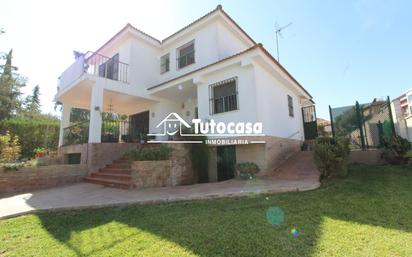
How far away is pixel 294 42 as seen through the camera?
1348 cm

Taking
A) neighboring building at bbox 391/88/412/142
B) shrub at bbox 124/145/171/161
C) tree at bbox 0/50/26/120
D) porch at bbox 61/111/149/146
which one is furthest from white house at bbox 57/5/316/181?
tree at bbox 0/50/26/120

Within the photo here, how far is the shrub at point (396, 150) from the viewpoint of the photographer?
7931mm

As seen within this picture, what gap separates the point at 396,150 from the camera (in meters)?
8.05

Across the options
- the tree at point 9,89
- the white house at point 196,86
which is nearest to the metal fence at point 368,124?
the white house at point 196,86

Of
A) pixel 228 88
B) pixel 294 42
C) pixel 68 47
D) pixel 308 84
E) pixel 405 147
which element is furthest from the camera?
pixel 308 84

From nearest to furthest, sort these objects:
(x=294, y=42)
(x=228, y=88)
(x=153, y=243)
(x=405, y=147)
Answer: (x=153, y=243), (x=405, y=147), (x=228, y=88), (x=294, y=42)

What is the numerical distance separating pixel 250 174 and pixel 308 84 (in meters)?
9.82

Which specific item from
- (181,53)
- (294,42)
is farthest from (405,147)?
(181,53)

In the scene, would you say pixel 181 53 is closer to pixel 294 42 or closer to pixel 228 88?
pixel 228 88

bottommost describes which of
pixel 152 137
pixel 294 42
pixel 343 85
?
pixel 152 137

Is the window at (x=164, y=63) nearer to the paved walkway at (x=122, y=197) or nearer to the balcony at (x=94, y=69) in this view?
the balcony at (x=94, y=69)

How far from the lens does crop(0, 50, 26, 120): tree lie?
26970 millimetres

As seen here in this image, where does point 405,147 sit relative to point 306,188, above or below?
above

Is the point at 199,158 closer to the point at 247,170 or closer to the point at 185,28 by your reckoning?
the point at 247,170
